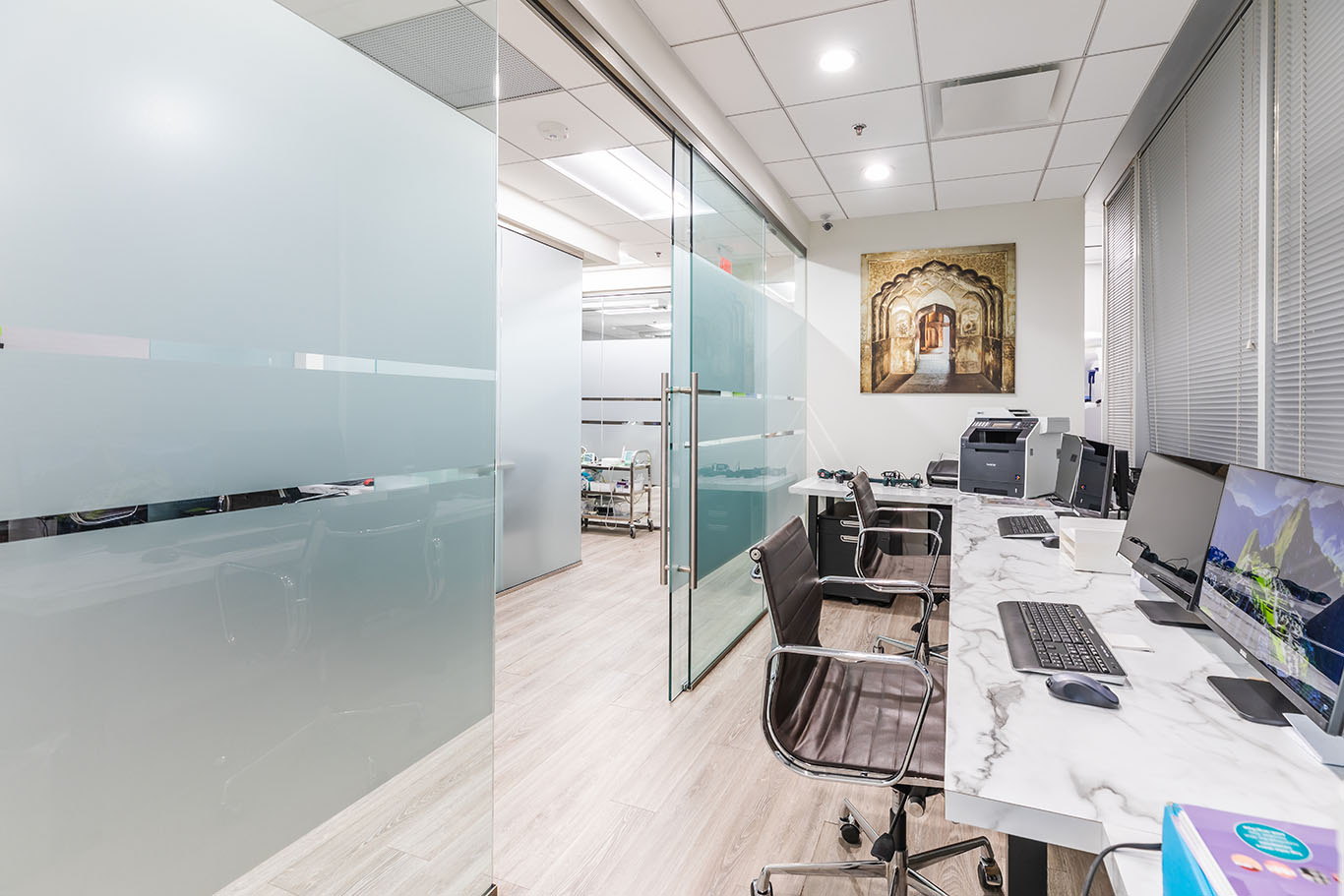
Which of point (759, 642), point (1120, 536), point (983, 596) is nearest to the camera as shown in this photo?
point (983, 596)

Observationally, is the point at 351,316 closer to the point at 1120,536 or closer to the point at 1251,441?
the point at 1120,536

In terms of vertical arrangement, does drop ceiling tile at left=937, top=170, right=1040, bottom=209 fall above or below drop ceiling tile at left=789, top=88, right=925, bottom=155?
above

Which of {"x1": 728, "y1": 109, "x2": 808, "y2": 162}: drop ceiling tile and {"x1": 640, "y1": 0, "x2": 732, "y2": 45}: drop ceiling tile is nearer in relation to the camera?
{"x1": 640, "y1": 0, "x2": 732, "y2": 45}: drop ceiling tile

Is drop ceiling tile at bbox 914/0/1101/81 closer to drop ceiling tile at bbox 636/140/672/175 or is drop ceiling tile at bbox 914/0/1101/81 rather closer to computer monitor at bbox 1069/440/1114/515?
drop ceiling tile at bbox 636/140/672/175

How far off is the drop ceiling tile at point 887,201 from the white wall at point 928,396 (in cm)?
15

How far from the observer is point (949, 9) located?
2.47 metres

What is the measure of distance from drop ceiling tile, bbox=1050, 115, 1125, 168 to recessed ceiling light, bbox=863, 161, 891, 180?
94cm

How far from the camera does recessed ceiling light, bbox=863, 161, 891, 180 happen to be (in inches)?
160

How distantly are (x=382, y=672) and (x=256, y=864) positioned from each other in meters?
0.38

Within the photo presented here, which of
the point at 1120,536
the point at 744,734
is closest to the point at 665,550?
the point at 744,734

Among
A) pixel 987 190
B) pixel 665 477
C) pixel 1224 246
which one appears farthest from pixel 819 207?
pixel 665 477

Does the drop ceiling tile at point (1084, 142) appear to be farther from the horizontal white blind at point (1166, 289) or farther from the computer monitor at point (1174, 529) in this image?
the computer monitor at point (1174, 529)

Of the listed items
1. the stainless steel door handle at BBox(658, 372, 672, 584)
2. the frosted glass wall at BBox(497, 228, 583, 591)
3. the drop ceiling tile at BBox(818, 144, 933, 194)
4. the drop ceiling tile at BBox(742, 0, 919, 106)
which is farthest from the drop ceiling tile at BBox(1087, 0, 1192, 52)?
the frosted glass wall at BBox(497, 228, 583, 591)

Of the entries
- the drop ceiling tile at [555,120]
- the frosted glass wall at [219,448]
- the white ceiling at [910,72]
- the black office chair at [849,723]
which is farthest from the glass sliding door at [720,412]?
the frosted glass wall at [219,448]
